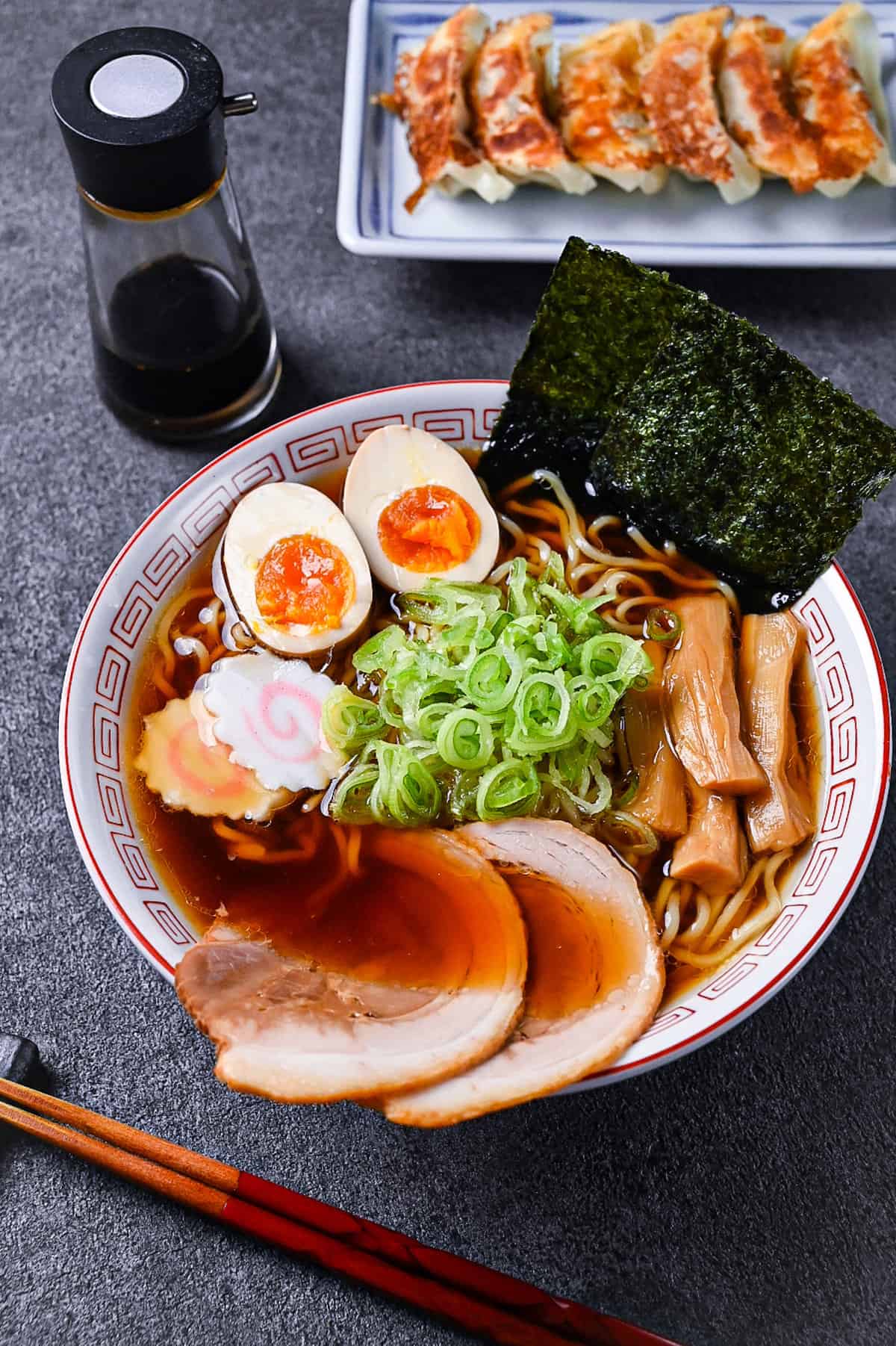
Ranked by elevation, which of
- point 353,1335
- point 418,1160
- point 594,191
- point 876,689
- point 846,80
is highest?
point 846,80

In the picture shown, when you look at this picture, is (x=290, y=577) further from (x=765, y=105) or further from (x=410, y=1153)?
(x=765, y=105)

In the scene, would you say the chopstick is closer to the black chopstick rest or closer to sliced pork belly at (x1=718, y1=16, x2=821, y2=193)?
the black chopstick rest

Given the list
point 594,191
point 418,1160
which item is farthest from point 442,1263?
point 594,191

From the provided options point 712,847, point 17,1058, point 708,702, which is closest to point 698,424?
point 708,702

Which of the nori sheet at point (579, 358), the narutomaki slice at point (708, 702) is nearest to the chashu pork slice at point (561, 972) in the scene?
the narutomaki slice at point (708, 702)

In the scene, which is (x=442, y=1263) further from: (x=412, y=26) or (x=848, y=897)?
(x=412, y=26)

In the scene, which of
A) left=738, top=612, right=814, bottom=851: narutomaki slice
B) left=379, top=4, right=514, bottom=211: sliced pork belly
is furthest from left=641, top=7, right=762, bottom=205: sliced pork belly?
left=738, top=612, right=814, bottom=851: narutomaki slice
